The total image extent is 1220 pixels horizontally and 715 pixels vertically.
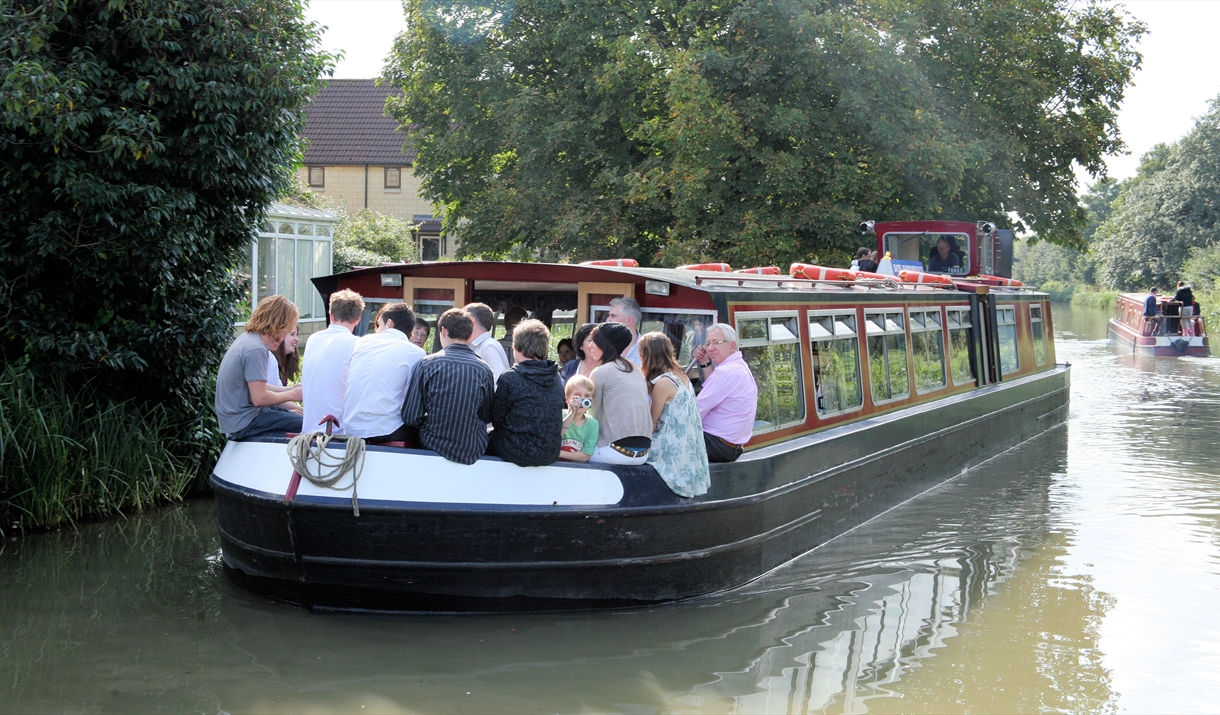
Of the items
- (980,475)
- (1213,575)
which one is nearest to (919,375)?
(980,475)

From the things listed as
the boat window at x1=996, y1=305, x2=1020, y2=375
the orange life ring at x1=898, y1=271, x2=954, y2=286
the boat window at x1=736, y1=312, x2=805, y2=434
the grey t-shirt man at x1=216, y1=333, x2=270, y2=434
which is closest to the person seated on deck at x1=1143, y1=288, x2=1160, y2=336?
the boat window at x1=996, y1=305, x2=1020, y2=375

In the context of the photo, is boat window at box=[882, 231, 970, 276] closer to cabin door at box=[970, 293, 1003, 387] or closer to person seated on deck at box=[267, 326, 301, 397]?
cabin door at box=[970, 293, 1003, 387]

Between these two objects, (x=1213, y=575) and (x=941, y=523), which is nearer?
(x=1213, y=575)

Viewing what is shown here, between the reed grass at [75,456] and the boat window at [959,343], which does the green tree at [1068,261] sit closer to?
the boat window at [959,343]

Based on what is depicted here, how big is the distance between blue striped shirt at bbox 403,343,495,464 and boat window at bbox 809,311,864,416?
3356 millimetres

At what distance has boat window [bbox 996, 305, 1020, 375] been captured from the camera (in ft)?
47.1

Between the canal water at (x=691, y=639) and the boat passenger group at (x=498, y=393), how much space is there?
100cm

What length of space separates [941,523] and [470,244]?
1405 cm

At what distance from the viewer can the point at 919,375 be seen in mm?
11250

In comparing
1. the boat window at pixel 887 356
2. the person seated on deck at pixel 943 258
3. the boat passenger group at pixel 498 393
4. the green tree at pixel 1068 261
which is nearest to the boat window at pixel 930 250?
the person seated on deck at pixel 943 258

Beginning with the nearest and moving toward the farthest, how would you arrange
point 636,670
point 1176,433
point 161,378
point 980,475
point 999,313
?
point 636,670, point 161,378, point 980,475, point 999,313, point 1176,433

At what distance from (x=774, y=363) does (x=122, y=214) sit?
4958 millimetres

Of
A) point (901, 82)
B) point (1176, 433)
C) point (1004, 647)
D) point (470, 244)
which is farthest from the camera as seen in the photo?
point (470, 244)

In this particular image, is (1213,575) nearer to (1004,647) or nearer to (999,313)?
(1004,647)
